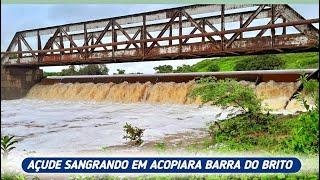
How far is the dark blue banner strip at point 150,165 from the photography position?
14.1 ft

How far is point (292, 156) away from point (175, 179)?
1162 millimetres

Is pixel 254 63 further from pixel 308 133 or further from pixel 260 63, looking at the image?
pixel 308 133

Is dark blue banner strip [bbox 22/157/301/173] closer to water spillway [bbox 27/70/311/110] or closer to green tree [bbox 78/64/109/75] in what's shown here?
water spillway [bbox 27/70/311/110]

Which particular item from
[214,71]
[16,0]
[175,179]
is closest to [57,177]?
[175,179]

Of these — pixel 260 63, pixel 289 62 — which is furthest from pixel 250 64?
pixel 289 62

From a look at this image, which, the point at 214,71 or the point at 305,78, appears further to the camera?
the point at 214,71

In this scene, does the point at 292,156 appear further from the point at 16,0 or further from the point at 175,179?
the point at 16,0

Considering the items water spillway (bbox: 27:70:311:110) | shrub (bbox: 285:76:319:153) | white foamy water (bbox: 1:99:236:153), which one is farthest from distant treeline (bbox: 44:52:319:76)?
shrub (bbox: 285:76:319:153)

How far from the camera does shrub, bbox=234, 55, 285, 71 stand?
9.56 m

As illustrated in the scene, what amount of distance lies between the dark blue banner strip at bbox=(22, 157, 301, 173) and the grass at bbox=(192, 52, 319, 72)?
3640 mm

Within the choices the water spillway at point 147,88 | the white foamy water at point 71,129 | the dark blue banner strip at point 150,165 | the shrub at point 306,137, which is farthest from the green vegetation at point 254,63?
the dark blue banner strip at point 150,165

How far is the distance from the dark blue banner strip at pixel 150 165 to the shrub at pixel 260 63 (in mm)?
5071

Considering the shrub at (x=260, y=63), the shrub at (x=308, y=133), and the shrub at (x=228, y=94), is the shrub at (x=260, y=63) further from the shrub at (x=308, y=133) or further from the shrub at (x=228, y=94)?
the shrub at (x=308, y=133)

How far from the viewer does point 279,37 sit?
8.70m
